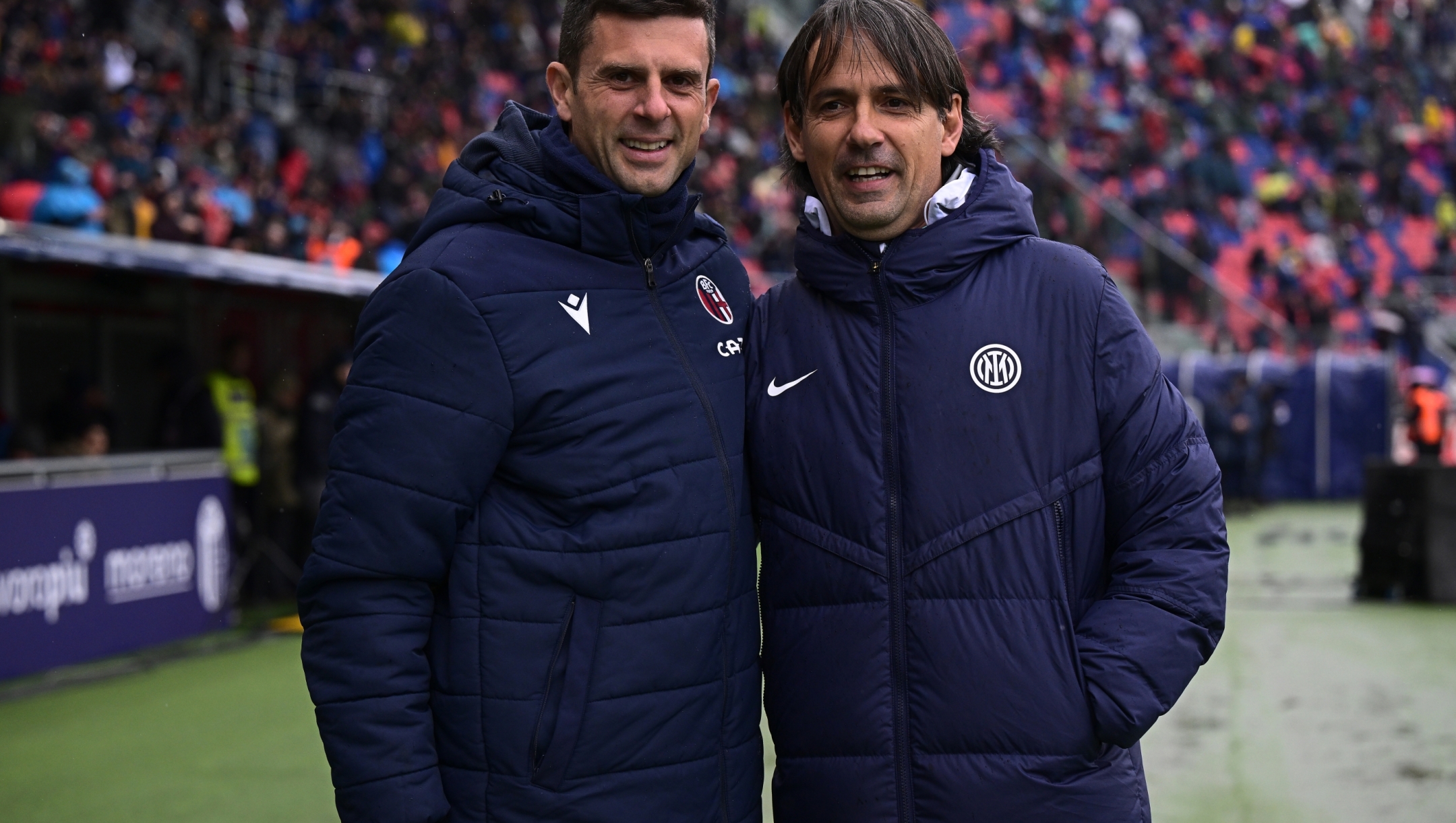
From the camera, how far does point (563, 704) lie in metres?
2.26

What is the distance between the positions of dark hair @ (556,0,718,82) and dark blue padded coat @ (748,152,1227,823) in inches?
18.6

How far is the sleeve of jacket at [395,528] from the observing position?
7.18 ft

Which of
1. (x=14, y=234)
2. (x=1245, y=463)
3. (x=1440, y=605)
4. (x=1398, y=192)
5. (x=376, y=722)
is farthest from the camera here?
(x=1398, y=192)

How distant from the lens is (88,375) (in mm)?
11000

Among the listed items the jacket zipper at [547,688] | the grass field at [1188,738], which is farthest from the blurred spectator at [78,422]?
the jacket zipper at [547,688]

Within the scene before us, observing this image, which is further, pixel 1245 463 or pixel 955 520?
pixel 1245 463

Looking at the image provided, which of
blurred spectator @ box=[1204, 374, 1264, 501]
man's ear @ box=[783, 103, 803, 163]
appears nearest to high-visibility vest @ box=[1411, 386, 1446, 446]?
blurred spectator @ box=[1204, 374, 1264, 501]

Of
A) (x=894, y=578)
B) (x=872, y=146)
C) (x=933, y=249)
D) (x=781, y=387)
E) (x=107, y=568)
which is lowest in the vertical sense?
(x=107, y=568)

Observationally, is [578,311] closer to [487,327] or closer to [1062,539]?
[487,327]

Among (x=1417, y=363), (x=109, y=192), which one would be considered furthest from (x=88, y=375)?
(x=1417, y=363)

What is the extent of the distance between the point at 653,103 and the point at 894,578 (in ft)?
2.99

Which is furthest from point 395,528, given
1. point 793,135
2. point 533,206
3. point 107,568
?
point 107,568

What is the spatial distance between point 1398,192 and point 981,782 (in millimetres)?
29818

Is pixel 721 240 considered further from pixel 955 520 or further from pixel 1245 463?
pixel 1245 463
